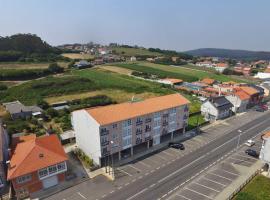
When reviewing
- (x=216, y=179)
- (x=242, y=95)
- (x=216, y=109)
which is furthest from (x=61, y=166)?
(x=242, y=95)

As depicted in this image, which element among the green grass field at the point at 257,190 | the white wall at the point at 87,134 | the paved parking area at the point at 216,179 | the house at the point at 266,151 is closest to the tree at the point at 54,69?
the white wall at the point at 87,134

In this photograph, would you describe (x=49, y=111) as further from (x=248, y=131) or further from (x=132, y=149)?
(x=248, y=131)

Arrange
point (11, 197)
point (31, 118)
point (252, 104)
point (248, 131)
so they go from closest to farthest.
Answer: point (11, 197)
point (248, 131)
point (31, 118)
point (252, 104)

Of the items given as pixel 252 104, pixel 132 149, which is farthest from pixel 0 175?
pixel 252 104

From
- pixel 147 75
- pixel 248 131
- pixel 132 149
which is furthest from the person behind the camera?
pixel 147 75

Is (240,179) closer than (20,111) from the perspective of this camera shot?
Yes

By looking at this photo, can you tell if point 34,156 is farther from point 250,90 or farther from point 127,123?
point 250,90
